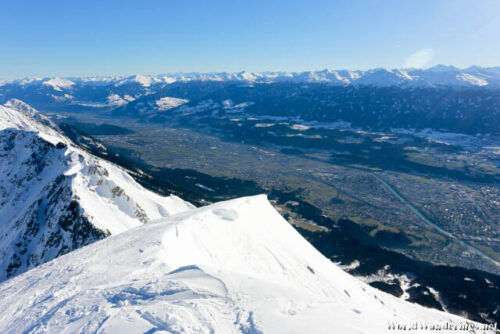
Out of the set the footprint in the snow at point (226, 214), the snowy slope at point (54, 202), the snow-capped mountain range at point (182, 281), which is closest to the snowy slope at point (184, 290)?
the snow-capped mountain range at point (182, 281)

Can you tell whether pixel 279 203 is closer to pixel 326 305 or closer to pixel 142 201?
pixel 142 201

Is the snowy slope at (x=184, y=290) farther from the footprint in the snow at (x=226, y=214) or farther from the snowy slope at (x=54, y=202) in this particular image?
the snowy slope at (x=54, y=202)

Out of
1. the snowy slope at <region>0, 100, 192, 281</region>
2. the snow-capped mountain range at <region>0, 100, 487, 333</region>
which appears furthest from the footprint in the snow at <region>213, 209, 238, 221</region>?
the snowy slope at <region>0, 100, 192, 281</region>

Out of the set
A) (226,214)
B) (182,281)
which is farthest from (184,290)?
(226,214)

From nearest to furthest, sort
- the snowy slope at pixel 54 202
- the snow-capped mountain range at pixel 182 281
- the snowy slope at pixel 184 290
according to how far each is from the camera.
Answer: the snowy slope at pixel 184 290
the snow-capped mountain range at pixel 182 281
the snowy slope at pixel 54 202

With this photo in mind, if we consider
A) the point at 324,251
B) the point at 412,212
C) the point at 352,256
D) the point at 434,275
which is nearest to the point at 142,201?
the point at 324,251

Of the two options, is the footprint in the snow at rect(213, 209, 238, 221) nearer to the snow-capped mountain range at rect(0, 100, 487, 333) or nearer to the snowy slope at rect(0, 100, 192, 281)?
the snow-capped mountain range at rect(0, 100, 487, 333)

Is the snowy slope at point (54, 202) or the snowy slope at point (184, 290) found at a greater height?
the snowy slope at point (184, 290)

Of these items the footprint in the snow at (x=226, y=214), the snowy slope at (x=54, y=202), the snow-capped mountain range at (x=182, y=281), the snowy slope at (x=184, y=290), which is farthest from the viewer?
the snowy slope at (x=54, y=202)
